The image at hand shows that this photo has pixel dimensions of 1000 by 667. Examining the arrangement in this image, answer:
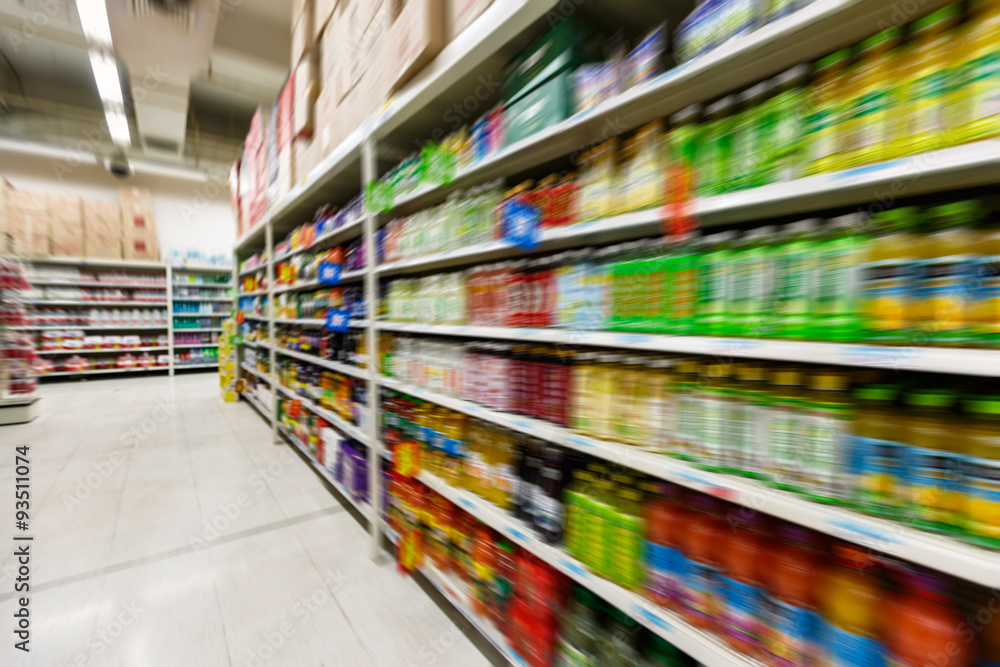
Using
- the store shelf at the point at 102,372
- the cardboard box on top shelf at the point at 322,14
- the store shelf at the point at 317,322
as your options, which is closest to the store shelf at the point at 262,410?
the store shelf at the point at 317,322

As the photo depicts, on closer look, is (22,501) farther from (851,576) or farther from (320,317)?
(851,576)

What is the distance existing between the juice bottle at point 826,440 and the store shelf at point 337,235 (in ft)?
6.20

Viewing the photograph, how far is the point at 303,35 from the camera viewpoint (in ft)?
8.46

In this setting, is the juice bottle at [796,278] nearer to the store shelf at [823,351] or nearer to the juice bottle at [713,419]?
the store shelf at [823,351]

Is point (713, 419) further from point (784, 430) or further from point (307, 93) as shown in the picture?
point (307, 93)

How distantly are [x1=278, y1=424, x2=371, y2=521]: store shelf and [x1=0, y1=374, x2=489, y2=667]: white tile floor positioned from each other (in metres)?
A: 0.09

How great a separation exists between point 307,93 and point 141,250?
22.0 ft

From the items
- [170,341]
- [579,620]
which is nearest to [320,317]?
[579,620]

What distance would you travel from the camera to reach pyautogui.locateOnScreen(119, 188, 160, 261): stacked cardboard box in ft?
21.0

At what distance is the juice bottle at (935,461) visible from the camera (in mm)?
512

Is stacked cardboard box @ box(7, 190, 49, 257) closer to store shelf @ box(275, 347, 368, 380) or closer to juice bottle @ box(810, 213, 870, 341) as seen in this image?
store shelf @ box(275, 347, 368, 380)

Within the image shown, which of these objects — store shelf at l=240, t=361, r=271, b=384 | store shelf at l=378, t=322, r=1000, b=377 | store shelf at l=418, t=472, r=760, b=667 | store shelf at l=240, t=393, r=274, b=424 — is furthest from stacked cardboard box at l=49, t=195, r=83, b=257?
store shelf at l=378, t=322, r=1000, b=377

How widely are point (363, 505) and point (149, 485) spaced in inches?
66.9

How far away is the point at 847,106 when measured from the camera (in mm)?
607
